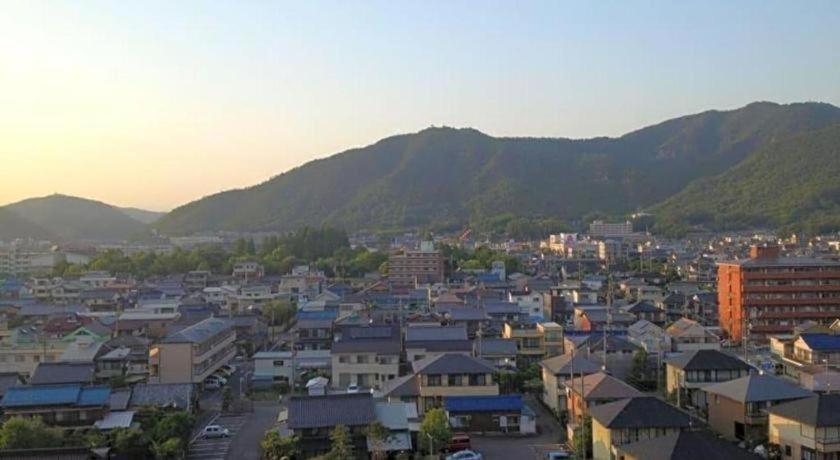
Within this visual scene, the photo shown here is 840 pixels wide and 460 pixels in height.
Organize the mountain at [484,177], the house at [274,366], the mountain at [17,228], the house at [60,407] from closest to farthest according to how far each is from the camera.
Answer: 1. the house at [60,407]
2. the house at [274,366]
3. the mountain at [17,228]
4. the mountain at [484,177]

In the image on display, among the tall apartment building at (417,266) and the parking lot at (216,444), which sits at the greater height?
the tall apartment building at (417,266)

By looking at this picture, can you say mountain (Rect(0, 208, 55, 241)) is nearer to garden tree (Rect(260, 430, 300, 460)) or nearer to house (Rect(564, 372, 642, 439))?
garden tree (Rect(260, 430, 300, 460))

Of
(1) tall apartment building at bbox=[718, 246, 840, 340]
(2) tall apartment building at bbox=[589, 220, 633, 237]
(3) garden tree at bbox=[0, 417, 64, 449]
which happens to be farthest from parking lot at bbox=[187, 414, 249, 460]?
(2) tall apartment building at bbox=[589, 220, 633, 237]

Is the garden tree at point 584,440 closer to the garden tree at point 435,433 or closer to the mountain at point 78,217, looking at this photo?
the garden tree at point 435,433

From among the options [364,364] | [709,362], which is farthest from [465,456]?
[364,364]

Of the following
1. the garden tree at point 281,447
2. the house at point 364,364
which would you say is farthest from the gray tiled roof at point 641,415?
the house at point 364,364

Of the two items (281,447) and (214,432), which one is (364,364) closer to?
(214,432)

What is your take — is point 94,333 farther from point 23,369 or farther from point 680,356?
point 680,356
